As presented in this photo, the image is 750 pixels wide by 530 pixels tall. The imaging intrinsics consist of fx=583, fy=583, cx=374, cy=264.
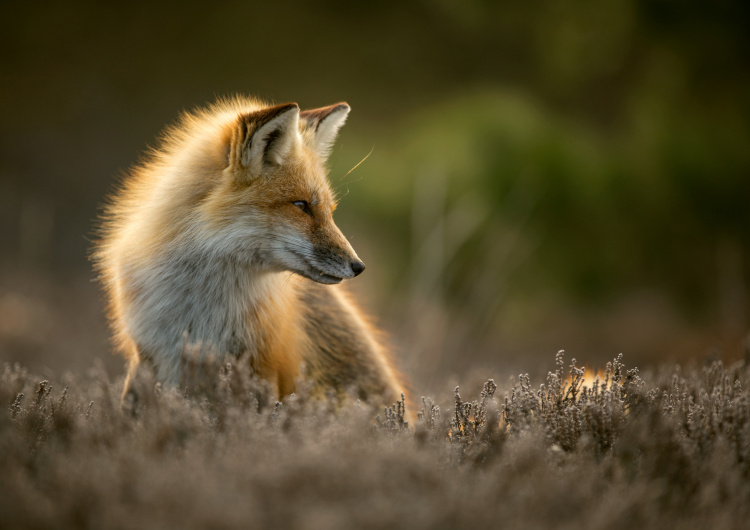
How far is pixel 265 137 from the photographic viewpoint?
3262 mm

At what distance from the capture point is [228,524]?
159 cm

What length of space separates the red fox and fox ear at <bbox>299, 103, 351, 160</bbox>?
0.81 feet

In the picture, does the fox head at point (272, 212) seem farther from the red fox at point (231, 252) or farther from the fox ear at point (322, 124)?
the fox ear at point (322, 124)

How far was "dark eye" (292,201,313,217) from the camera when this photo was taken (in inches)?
135

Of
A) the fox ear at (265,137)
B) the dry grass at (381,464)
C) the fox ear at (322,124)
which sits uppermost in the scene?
the fox ear at (322,124)

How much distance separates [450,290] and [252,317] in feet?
18.8

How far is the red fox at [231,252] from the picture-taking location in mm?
3326

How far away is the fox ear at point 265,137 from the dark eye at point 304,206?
0.26 meters

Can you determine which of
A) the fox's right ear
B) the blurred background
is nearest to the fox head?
the fox's right ear

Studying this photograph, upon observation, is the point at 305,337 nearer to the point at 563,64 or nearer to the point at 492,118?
the point at 492,118

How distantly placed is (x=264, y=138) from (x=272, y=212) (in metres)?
0.42

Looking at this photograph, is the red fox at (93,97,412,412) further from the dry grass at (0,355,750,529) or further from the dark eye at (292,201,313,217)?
the dry grass at (0,355,750,529)

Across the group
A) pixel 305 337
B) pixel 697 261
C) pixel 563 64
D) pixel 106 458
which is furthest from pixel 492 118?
pixel 106 458

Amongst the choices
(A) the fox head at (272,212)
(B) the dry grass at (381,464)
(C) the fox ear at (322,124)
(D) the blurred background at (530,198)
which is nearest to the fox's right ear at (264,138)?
(A) the fox head at (272,212)
